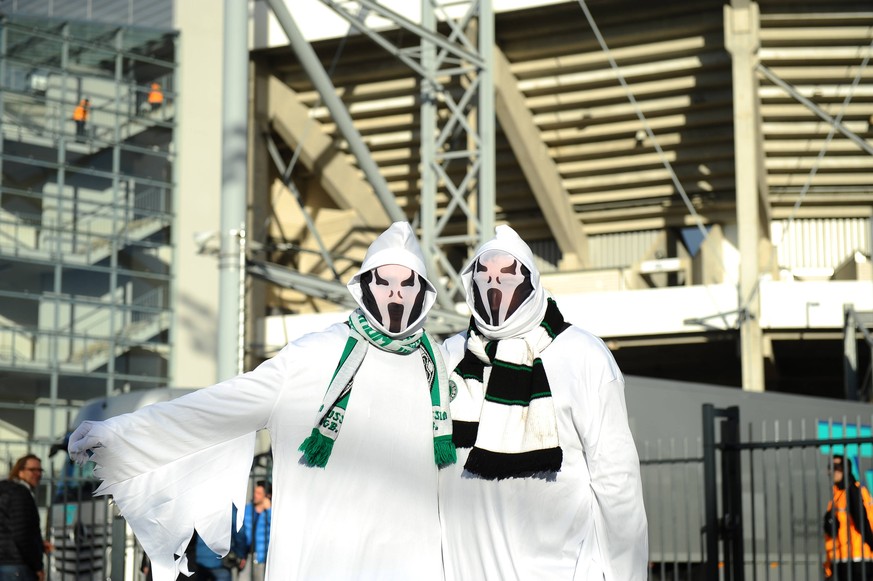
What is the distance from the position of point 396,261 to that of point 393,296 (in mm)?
134

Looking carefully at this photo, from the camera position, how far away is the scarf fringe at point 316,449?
14.3 feet

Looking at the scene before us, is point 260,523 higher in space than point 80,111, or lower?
lower

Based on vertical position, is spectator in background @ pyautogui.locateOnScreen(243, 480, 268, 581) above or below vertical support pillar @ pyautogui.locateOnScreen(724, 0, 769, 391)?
below

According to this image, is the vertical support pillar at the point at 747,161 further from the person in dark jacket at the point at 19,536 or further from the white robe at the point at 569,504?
the white robe at the point at 569,504

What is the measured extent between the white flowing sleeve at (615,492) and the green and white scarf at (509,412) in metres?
0.13

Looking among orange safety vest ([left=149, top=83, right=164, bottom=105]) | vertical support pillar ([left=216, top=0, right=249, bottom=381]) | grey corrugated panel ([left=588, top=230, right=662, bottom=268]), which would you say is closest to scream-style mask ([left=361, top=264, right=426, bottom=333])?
vertical support pillar ([left=216, top=0, right=249, bottom=381])

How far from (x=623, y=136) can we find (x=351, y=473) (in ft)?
68.2

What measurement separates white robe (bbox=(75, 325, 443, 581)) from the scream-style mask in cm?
13

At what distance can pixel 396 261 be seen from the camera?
456cm

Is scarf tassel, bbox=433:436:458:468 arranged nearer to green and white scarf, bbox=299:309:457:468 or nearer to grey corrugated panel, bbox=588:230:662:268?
green and white scarf, bbox=299:309:457:468

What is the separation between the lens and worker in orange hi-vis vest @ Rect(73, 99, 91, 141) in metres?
24.1

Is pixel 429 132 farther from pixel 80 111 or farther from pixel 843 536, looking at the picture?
pixel 843 536

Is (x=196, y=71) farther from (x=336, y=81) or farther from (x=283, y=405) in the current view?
(x=283, y=405)

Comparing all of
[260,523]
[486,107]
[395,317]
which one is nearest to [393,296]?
[395,317]
